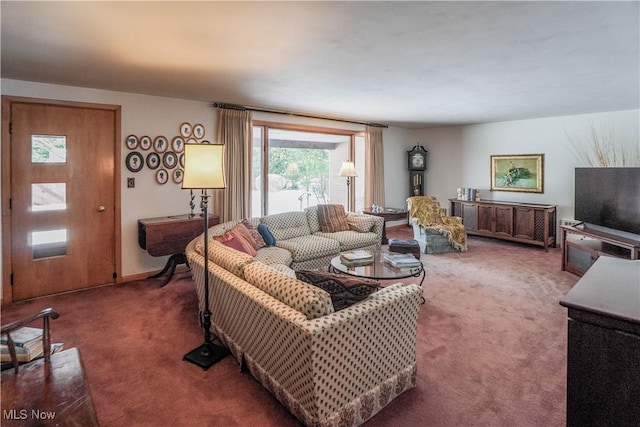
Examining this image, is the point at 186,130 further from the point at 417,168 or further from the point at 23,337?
the point at 417,168

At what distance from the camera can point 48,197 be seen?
388cm

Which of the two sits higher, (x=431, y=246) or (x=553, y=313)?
(x=431, y=246)

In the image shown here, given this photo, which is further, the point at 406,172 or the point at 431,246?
the point at 406,172

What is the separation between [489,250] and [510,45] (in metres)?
4.05

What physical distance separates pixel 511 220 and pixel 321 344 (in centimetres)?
573

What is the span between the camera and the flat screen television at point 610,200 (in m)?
4.25

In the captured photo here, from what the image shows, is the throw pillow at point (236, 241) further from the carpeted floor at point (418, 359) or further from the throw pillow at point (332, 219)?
the throw pillow at point (332, 219)

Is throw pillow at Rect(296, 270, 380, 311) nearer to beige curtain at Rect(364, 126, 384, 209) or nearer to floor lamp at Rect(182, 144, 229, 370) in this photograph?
floor lamp at Rect(182, 144, 229, 370)

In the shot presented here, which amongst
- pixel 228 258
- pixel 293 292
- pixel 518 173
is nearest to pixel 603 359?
pixel 293 292

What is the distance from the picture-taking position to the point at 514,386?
223 cm

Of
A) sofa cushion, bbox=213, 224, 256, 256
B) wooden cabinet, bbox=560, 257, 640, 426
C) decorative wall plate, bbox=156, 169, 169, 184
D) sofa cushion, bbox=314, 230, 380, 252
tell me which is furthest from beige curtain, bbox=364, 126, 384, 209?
wooden cabinet, bbox=560, 257, 640, 426

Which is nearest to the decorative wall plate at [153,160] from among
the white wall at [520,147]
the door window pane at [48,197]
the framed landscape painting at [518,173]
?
the door window pane at [48,197]

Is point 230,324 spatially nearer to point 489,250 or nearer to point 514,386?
point 514,386

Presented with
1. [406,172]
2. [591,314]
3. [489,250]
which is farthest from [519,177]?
[591,314]
